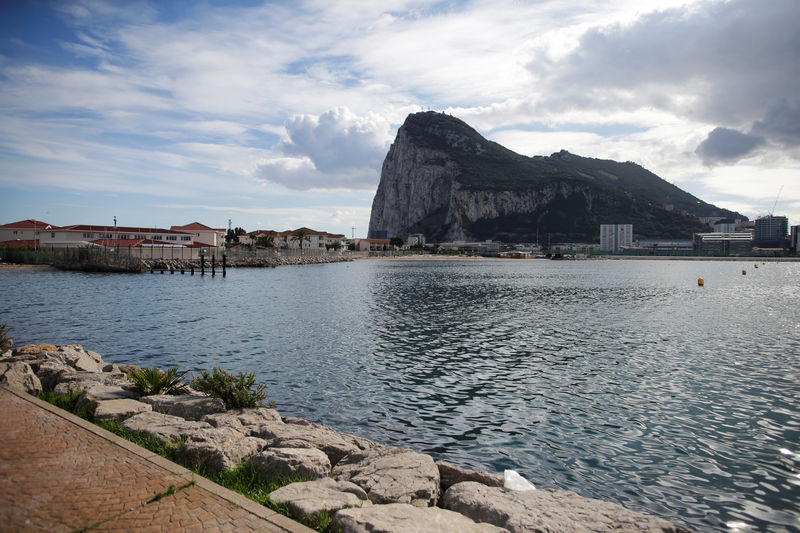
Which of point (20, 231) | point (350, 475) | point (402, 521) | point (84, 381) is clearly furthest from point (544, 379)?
point (20, 231)

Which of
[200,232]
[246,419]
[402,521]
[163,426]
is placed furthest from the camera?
[200,232]

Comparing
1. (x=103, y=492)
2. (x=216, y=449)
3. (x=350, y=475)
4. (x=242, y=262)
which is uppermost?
(x=242, y=262)

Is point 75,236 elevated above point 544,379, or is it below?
above

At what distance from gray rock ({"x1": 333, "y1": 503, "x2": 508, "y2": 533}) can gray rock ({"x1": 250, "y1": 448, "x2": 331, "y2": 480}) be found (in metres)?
1.89

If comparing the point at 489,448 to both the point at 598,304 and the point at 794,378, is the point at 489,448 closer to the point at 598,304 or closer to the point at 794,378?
the point at 794,378

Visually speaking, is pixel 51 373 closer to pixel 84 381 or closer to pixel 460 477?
pixel 84 381

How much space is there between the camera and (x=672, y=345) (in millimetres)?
23016

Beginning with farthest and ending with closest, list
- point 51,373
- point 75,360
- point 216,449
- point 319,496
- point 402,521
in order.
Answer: point 75,360
point 51,373
point 216,449
point 319,496
point 402,521

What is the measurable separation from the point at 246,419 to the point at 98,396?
12.0 ft

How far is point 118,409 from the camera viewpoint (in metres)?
10.5

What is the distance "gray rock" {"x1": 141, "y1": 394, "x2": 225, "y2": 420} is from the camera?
11055mm

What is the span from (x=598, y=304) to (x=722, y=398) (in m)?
27.6

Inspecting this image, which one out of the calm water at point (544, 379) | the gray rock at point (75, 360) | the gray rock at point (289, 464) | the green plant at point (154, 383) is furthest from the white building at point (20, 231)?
the gray rock at point (289, 464)

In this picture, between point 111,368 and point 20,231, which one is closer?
point 111,368
